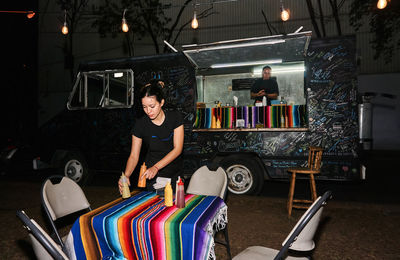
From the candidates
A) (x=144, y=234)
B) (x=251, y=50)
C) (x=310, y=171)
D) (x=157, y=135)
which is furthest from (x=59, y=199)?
(x=251, y=50)

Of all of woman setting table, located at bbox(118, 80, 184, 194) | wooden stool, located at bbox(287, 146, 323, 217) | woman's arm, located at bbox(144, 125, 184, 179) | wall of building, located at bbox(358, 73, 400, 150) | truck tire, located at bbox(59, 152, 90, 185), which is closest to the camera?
woman's arm, located at bbox(144, 125, 184, 179)

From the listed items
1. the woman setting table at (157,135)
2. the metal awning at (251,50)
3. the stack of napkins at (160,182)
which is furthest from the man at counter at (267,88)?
the stack of napkins at (160,182)

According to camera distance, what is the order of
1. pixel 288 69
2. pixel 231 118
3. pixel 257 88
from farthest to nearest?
1. pixel 288 69
2. pixel 257 88
3. pixel 231 118

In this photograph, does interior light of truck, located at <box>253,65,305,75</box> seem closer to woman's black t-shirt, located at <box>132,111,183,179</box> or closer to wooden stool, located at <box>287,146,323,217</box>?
wooden stool, located at <box>287,146,323,217</box>

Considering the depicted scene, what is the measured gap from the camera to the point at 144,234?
1789 mm

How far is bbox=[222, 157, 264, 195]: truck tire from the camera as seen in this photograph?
18.1 feet

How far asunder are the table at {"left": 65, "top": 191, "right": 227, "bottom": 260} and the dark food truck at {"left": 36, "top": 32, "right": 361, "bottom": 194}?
141 inches

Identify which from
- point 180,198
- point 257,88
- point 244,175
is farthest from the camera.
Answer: point 257,88

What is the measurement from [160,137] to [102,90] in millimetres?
3962

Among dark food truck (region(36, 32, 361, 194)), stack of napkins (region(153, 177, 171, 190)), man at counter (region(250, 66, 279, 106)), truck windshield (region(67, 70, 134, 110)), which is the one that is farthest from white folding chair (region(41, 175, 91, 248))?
man at counter (region(250, 66, 279, 106))

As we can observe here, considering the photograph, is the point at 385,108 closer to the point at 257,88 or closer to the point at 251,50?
the point at 257,88

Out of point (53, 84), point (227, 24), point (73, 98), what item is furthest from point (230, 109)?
point (53, 84)

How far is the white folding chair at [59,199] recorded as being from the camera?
2.37 meters

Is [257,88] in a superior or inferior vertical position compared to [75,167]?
superior
